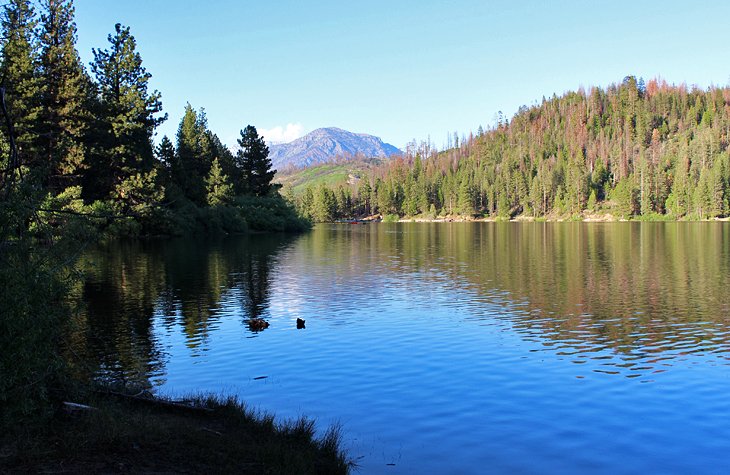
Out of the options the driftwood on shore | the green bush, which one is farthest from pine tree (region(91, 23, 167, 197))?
the driftwood on shore

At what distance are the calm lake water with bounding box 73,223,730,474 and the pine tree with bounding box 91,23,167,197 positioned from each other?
33.1m

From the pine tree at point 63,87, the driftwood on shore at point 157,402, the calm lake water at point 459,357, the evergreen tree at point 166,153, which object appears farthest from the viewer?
the evergreen tree at point 166,153

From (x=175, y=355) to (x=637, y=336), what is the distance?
58.6 ft

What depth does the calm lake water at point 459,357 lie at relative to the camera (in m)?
13.0

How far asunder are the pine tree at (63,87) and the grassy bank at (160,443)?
60.7 meters

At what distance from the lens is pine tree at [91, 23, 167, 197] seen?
2926 inches

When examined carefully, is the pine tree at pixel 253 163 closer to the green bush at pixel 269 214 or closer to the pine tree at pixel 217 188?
the green bush at pixel 269 214

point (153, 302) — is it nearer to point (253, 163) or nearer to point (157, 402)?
point (157, 402)

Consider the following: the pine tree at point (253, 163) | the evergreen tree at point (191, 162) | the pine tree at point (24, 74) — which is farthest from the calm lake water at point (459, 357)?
the pine tree at point (253, 163)

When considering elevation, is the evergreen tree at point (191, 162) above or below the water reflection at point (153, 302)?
above

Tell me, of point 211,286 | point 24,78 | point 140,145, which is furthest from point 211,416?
point 140,145

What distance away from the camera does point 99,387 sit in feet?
41.5

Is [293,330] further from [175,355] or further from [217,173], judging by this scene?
[217,173]

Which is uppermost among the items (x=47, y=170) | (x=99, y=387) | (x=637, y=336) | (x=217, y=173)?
(x=217, y=173)
